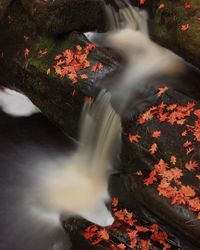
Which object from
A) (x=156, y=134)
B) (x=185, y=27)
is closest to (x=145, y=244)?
(x=156, y=134)

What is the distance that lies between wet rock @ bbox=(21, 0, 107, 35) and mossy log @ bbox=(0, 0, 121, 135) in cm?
28

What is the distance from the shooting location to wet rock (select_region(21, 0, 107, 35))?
351 inches

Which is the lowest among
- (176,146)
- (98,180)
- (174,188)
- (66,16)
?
(98,180)

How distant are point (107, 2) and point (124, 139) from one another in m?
4.31

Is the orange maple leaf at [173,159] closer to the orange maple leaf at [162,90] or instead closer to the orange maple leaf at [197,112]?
the orange maple leaf at [197,112]

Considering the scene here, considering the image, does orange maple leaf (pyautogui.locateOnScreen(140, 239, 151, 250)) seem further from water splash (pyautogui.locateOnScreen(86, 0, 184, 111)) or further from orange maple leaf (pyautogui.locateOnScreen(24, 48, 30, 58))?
orange maple leaf (pyautogui.locateOnScreen(24, 48, 30, 58))

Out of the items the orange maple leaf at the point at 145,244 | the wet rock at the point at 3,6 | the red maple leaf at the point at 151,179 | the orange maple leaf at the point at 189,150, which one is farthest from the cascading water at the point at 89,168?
the wet rock at the point at 3,6

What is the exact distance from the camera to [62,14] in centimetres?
898

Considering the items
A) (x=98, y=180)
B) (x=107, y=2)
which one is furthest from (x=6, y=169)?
(x=107, y=2)

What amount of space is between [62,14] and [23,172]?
373cm

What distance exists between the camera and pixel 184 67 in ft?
29.9

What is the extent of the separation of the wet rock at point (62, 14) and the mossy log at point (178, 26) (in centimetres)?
161

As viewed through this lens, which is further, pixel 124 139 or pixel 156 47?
pixel 156 47

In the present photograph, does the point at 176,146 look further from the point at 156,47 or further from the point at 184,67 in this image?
the point at 156,47
